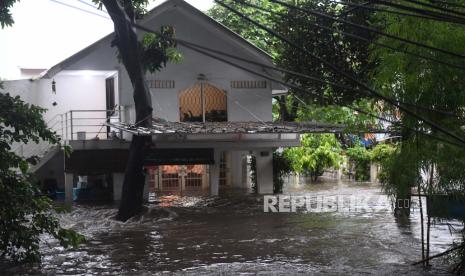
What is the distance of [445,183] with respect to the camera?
27.8 feet

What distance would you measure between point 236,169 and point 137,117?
404 inches

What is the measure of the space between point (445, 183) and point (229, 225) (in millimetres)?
7525

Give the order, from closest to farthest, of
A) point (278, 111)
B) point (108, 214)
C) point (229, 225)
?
point (229, 225) < point (108, 214) < point (278, 111)

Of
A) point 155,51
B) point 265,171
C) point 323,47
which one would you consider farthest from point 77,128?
point 323,47

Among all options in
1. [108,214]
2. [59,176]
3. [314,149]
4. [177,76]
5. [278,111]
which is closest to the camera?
[108,214]

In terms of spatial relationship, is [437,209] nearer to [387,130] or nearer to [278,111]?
[387,130]

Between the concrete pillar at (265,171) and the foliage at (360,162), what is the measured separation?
6.23m

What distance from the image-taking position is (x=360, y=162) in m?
26.2

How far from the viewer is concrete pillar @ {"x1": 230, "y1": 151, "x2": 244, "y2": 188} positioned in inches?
1001

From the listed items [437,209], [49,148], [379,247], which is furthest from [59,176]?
[437,209]

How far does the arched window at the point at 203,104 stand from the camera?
20797 mm

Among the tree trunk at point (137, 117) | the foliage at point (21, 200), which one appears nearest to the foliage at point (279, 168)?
the tree trunk at point (137, 117)

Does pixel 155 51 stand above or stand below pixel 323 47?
above

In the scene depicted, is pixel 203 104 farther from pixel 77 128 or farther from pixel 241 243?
pixel 241 243
